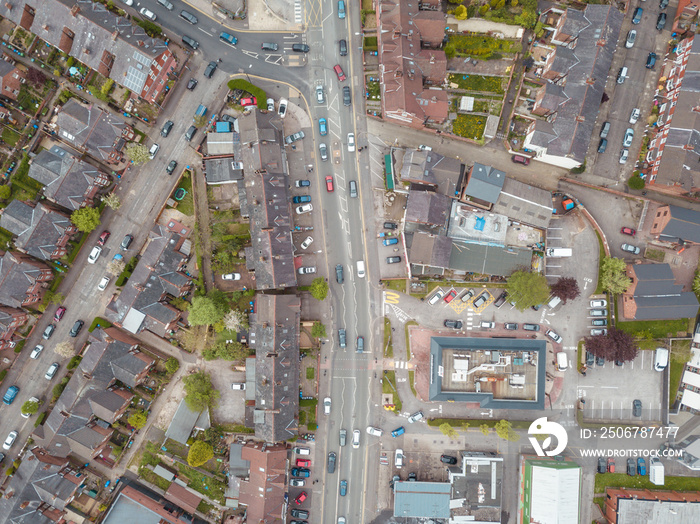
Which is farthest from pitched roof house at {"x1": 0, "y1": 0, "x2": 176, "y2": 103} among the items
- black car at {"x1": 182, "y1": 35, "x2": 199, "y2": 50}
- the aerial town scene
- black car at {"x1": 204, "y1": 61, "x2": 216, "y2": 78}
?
black car at {"x1": 204, "y1": 61, "x2": 216, "y2": 78}

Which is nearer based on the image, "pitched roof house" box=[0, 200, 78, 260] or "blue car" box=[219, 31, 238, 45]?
"pitched roof house" box=[0, 200, 78, 260]

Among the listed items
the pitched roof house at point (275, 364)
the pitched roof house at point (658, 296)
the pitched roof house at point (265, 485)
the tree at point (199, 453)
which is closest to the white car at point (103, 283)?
the pitched roof house at point (275, 364)

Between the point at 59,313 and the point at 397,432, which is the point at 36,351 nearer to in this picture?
the point at 59,313

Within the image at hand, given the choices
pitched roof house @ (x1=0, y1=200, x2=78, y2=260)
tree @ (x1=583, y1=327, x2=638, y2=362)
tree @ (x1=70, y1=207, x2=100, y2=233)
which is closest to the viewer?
tree @ (x1=583, y1=327, x2=638, y2=362)

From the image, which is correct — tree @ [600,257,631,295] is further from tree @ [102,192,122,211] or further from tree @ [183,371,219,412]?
tree @ [102,192,122,211]

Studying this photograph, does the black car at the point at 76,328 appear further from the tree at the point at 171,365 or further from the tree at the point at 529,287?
the tree at the point at 529,287

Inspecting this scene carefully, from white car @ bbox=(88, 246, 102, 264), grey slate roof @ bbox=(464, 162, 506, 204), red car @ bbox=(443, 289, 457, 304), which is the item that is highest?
grey slate roof @ bbox=(464, 162, 506, 204)

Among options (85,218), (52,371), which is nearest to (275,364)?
(85,218)
